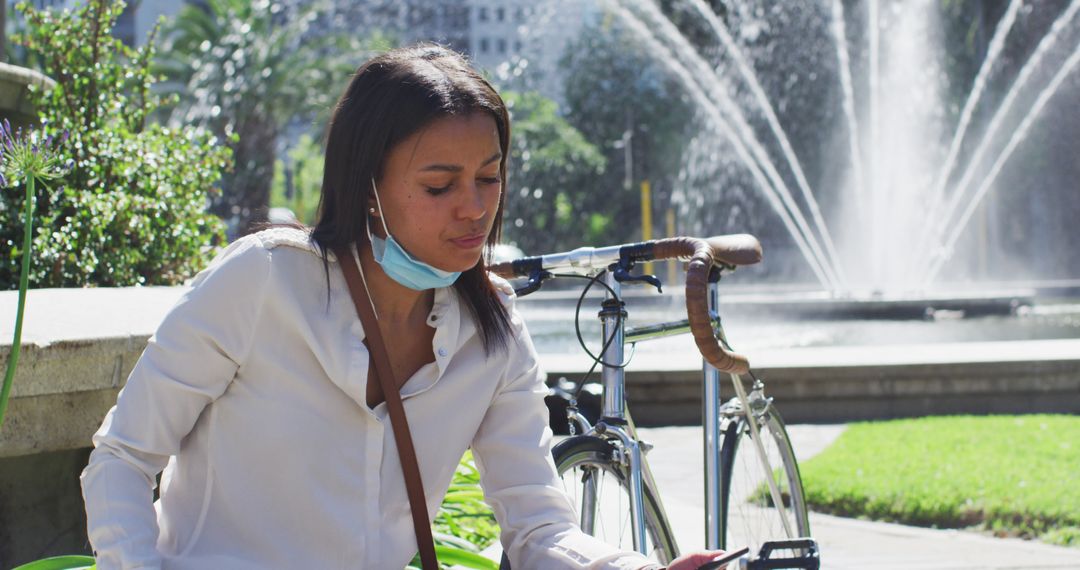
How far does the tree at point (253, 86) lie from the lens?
2473 centimetres

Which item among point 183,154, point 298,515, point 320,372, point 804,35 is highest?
point 804,35

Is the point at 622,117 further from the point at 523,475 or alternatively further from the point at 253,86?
the point at 523,475

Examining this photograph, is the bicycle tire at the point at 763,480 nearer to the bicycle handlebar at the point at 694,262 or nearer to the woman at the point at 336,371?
the bicycle handlebar at the point at 694,262

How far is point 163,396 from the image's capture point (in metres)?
1.84

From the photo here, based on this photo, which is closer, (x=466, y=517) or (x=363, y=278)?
(x=363, y=278)

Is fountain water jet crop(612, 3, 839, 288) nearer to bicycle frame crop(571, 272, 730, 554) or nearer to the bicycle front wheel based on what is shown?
bicycle frame crop(571, 272, 730, 554)

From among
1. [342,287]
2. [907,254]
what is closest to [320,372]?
[342,287]

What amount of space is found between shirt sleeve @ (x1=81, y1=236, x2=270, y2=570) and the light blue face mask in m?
0.18

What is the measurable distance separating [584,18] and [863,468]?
40.9 meters

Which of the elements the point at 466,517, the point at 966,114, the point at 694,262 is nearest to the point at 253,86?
the point at 966,114

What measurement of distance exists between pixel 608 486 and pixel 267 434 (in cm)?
115

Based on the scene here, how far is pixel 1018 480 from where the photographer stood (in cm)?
541

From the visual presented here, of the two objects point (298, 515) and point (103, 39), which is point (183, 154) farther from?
point (298, 515)

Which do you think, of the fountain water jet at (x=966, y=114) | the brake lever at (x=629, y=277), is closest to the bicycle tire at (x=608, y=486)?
the brake lever at (x=629, y=277)
